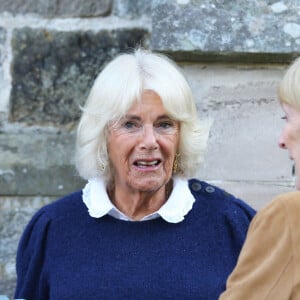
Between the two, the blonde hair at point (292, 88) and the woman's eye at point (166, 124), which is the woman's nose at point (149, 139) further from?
the blonde hair at point (292, 88)

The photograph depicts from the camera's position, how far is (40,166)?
3.24 meters

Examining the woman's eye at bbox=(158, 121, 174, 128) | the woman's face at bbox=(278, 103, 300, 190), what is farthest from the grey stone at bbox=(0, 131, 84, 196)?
the woman's face at bbox=(278, 103, 300, 190)

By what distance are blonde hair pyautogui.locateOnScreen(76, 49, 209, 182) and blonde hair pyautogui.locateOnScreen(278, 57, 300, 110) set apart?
0.73 m

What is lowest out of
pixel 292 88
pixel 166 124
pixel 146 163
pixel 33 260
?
pixel 33 260

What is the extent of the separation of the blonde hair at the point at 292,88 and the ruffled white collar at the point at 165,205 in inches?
32.5

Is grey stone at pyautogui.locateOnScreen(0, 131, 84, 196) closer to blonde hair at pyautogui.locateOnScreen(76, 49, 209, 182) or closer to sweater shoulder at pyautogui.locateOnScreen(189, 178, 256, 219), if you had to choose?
blonde hair at pyautogui.locateOnScreen(76, 49, 209, 182)

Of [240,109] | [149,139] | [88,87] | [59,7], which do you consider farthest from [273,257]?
[59,7]

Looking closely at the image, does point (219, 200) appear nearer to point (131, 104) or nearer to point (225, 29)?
point (131, 104)

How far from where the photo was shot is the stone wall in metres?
3.00

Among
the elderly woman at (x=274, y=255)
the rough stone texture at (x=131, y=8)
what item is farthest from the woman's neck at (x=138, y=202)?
the elderly woman at (x=274, y=255)

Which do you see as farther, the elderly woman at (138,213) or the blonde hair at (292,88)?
the elderly woman at (138,213)

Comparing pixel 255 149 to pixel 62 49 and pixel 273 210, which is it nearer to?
pixel 62 49

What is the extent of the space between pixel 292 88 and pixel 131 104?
811 mm

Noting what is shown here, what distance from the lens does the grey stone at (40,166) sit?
10.6 ft
